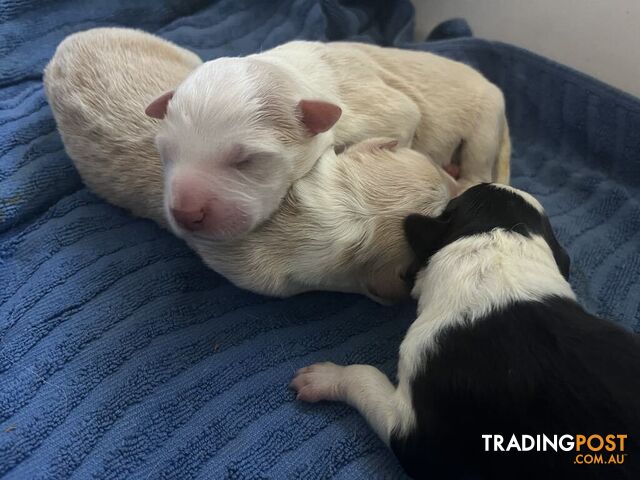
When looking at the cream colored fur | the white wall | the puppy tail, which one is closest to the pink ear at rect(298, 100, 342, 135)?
the cream colored fur

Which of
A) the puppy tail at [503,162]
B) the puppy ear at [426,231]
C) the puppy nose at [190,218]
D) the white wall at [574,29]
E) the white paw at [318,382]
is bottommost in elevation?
the white paw at [318,382]

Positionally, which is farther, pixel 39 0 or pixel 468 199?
pixel 39 0

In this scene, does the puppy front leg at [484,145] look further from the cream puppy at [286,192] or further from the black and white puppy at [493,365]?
the black and white puppy at [493,365]

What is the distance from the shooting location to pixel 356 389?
1.84 meters

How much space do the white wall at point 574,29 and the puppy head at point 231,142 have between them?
6.48ft

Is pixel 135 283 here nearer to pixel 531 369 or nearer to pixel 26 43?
pixel 531 369

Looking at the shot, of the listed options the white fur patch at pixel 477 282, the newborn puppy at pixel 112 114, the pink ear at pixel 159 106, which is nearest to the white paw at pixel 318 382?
the white fur patch at pixel 477 282

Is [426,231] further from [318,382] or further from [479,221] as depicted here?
[318,382]

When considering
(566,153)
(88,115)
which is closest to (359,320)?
(88,115)

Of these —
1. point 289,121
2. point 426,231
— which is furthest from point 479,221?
point 289,121

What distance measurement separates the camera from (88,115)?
7.18ft

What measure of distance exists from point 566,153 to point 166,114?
7.41ft

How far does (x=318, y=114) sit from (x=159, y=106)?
522mm

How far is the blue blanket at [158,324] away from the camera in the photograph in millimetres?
1755
